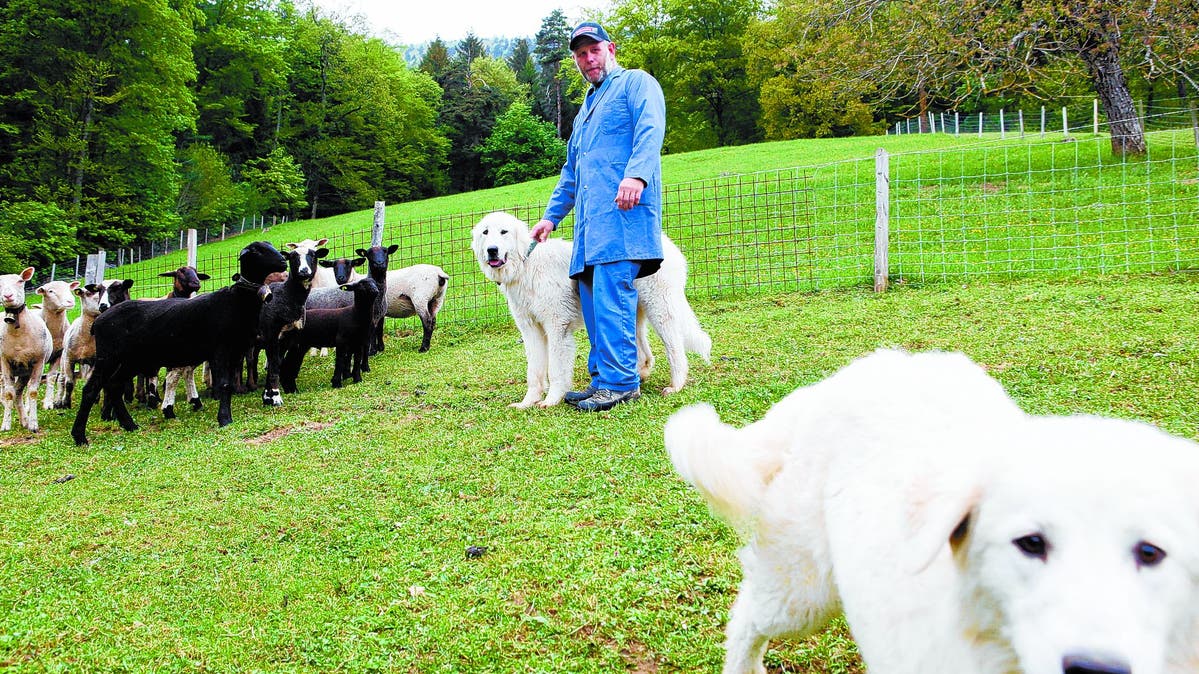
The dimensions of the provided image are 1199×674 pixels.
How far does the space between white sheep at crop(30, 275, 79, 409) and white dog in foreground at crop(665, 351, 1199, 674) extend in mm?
9659

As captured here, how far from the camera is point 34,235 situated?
78.9 feet

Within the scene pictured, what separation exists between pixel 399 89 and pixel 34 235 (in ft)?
103

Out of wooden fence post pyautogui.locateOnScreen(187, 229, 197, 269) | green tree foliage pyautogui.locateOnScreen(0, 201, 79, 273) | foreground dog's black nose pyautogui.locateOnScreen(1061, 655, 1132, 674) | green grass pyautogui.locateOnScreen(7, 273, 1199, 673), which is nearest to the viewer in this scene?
foreground dog's black nose pyautogui.locateOnScreen(1061, 655, 1132, 674)

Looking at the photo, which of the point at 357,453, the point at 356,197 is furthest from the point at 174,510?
the point at 356,197

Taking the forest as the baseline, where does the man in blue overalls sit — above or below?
below

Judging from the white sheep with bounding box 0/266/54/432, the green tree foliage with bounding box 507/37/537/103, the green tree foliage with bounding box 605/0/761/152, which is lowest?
the white sheep with bounding box 0/266/54/432

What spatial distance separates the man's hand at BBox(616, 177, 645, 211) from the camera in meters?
5.07

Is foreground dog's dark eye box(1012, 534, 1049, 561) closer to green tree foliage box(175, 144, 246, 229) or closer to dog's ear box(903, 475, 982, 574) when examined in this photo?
dog's ear box(903, 475, 982, 574)

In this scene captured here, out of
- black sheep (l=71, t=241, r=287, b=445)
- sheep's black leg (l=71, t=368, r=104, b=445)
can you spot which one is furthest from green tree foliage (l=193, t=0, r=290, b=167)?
sheep's black leg (l=71, t=368, r=104, b=445)

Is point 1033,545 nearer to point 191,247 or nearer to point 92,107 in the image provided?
point 191,247

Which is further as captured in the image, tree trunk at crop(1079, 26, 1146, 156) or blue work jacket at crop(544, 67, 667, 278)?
tree trunk at crop(1079, 26, 1146, 156)

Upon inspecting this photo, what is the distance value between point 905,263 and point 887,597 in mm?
10037

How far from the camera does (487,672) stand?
2205mm

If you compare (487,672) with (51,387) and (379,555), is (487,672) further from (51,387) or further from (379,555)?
(51,387)
